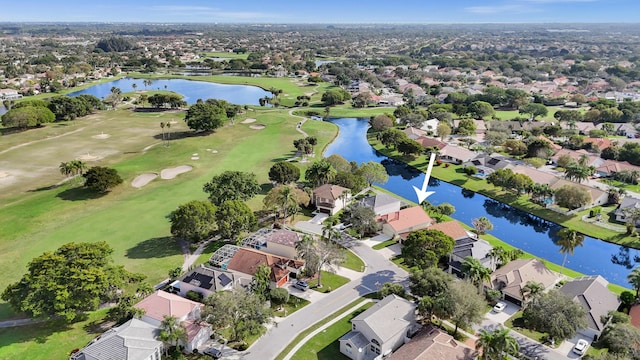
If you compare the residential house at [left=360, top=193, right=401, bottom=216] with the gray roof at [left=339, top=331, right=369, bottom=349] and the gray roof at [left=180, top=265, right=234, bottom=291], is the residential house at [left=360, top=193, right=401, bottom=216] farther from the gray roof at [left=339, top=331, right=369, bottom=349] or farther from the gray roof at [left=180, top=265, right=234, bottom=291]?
the gray roof at [left=339, top=331, right=369, bottom=349]

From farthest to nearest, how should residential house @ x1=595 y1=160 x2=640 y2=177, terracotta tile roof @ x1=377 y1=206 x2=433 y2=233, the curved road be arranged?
residential house @ x1=595 y1=160 x2=640 y2=177 → terracotta tile roof @ x1=377 y1=206 x2=433 y2=233 → the curved road

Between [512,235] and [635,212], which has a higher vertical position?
[635,212]

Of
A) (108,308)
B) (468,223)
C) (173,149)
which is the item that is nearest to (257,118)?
(173,149)

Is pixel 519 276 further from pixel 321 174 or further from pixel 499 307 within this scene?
pixel 321 174

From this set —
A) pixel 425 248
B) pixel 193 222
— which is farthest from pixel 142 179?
pixel 425 248

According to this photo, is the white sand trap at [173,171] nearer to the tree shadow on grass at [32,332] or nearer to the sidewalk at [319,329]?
the tree shadow on grass at [32,332]

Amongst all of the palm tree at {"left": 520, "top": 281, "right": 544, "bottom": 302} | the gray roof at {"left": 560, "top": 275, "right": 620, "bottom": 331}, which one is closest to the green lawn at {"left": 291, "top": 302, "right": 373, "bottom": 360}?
the palm tree at {"left": 520, "top": 281, "right": 544, "bottom": 302}

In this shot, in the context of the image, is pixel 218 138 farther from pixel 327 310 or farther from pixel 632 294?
pixel 632 294

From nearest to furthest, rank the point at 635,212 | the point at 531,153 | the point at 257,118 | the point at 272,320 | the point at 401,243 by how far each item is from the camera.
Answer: the point at 272,320, the point at 401,243, the point at 635,212, the point at 531,153, the point at 257,118
